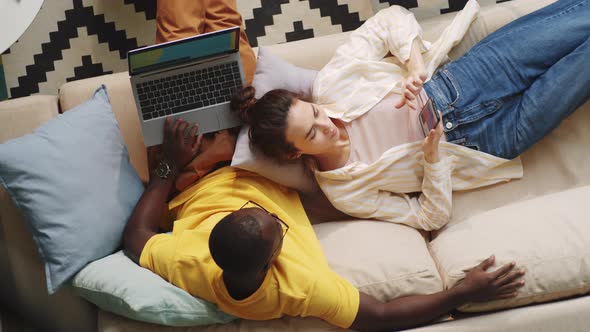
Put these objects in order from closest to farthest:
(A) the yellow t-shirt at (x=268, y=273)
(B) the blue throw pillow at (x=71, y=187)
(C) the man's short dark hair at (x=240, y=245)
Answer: (C) the man's short dark hair at (x=240, y=245) < (A) the yellow t-shirt at (x=268, y=273) < (B) the blue throw pillow at (x=71, y=187)

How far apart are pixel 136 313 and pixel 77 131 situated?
615mm

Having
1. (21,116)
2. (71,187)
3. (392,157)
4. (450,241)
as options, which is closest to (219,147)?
(71,187)

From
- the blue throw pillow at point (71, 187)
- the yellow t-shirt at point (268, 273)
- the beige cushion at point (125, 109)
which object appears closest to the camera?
the yellow t-shirt at point (268, 273)

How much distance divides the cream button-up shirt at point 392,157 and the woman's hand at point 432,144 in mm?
19

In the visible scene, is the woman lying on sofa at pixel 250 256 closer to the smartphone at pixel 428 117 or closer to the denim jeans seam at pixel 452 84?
the smartphone at pixel 428 117

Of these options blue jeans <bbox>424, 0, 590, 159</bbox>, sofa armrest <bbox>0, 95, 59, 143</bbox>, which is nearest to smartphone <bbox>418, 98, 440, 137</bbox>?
blue jeans <bbox>424, 0, 590, 159</bbox>

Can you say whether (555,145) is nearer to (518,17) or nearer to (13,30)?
(518,17)

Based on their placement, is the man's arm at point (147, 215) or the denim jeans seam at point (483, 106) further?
the denim jeans seam at point (483, 106)

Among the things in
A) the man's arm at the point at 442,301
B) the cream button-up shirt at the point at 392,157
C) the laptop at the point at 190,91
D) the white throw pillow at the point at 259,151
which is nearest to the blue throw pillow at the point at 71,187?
the laptop at the point at 190,91

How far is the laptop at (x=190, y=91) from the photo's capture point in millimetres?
1862

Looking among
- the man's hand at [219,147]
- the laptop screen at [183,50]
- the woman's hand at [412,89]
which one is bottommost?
the man's hand at [219,147]

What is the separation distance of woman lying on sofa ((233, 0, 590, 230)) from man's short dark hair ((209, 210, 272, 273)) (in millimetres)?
453

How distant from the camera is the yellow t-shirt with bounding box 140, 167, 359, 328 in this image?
1.53 m

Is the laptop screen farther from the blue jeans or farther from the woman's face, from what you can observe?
the blue jeans
